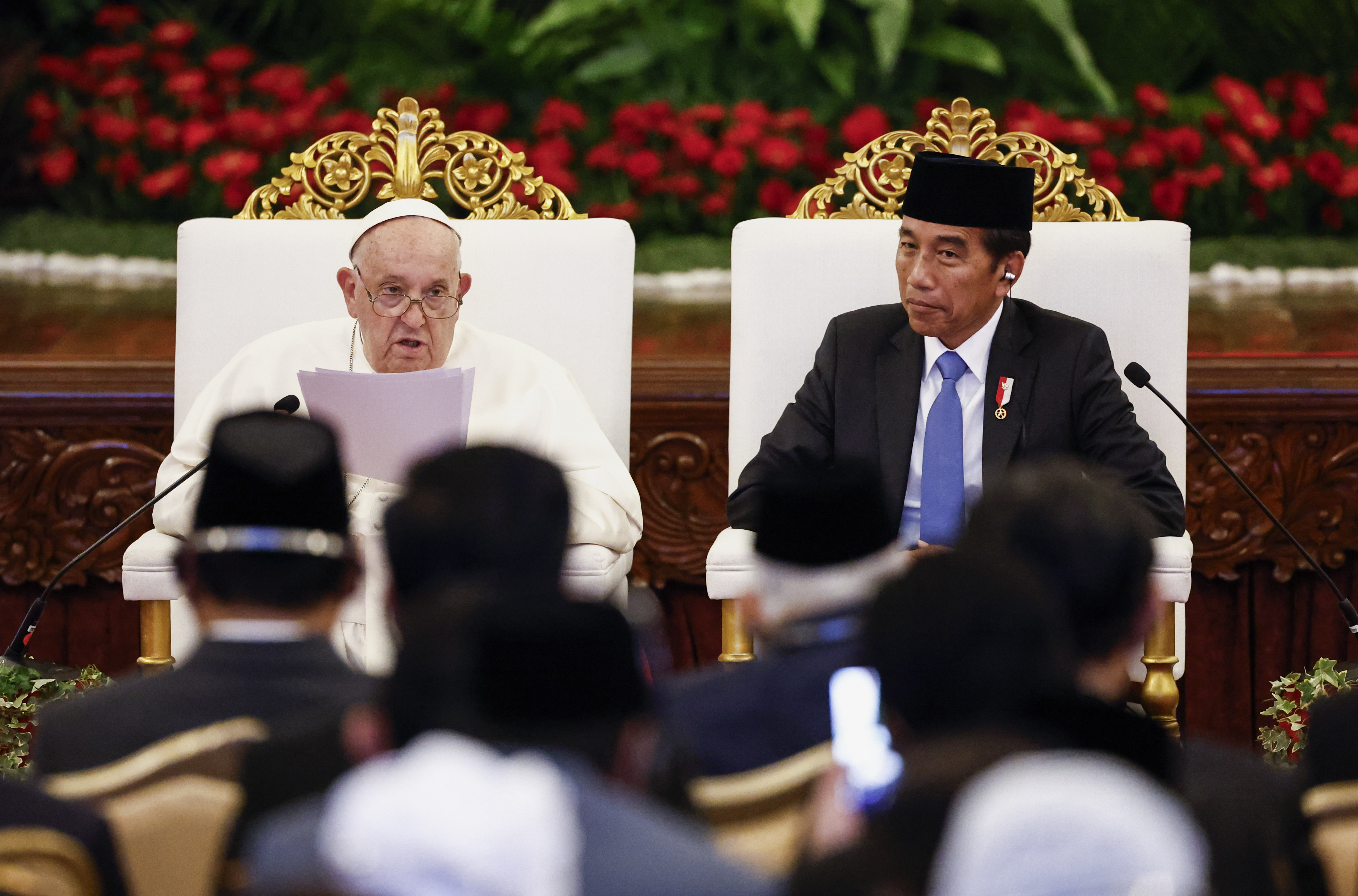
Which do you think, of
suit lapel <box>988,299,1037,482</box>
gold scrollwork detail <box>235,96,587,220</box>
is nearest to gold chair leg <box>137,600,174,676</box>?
gold scrollwork detail <box>235,96,587,220</box>

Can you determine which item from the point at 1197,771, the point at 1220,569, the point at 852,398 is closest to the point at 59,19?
the point at 852,398

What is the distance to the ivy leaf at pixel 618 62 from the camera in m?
5.23

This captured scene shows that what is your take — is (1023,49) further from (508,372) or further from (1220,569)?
(508,372)

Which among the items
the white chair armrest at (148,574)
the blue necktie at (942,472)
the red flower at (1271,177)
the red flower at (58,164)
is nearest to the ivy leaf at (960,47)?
the red flower at (1271,177)

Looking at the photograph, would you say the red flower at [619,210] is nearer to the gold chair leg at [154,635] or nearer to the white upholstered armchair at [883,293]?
the white upholstered armchair at [883,293]

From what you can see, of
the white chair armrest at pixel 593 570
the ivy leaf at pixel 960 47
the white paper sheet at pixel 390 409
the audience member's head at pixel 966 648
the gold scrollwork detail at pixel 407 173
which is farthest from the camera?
the ivy leaf at pixel 960 47

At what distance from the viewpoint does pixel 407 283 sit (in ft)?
11.2

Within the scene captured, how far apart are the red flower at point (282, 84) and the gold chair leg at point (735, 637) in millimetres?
2906

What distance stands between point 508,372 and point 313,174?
0.72 metres

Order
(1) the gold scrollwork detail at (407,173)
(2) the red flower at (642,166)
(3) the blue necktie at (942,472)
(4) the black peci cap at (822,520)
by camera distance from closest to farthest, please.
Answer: (4) the black peci cap at (822,520)
(3) the blue necktie at (942,472)
(1) the gold scrollwork detail at (407,173)
(2) the red flower at (642,166)

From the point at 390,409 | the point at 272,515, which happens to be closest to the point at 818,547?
the point at 272,515

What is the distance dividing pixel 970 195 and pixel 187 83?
295cm

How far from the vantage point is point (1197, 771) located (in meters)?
1.46

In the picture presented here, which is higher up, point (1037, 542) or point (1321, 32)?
point (1321, 32)
